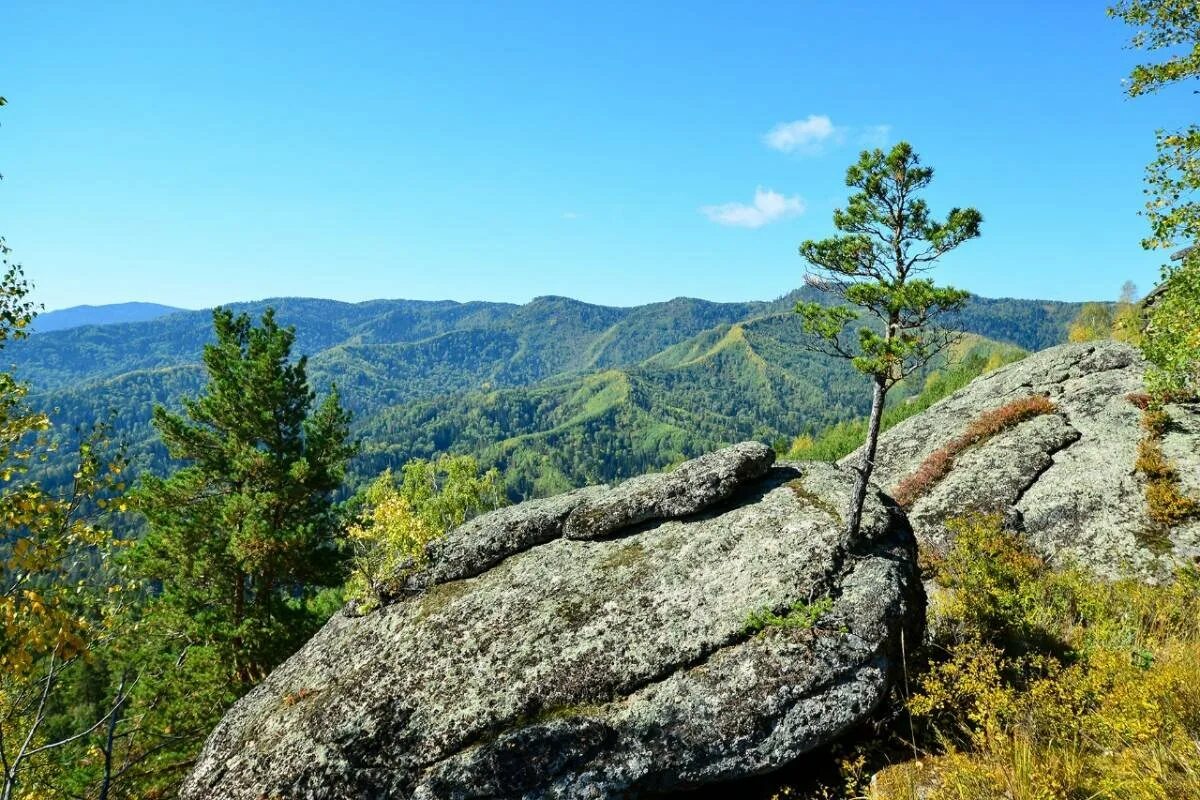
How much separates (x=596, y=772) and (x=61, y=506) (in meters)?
9.44

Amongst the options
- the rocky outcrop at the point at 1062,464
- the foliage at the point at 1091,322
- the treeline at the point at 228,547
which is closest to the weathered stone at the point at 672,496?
the treeline at the point at 228,547

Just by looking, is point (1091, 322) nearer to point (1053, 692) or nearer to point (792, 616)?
point (1053, 692)

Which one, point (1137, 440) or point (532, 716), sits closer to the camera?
point (532, 716)

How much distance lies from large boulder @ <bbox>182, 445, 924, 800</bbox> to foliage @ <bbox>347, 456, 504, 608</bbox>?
1368 mm

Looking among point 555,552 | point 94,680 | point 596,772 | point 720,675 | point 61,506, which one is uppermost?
point 61,506

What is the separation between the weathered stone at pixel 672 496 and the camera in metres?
16.3

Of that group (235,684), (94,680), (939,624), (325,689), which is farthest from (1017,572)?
(94,680)

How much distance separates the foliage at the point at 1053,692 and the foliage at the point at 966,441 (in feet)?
34.0

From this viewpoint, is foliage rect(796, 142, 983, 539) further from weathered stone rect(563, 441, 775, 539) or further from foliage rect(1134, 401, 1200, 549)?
foliage rect(1134, 401, 1200, 549)

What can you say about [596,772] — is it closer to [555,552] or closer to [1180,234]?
[555,552]

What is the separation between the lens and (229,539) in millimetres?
24609

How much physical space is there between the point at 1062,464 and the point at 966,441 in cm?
454

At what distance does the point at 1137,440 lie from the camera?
25.0m

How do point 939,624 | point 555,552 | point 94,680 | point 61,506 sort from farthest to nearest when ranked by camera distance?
point 94,680, point 555,552, point 939,624, point 61,506
